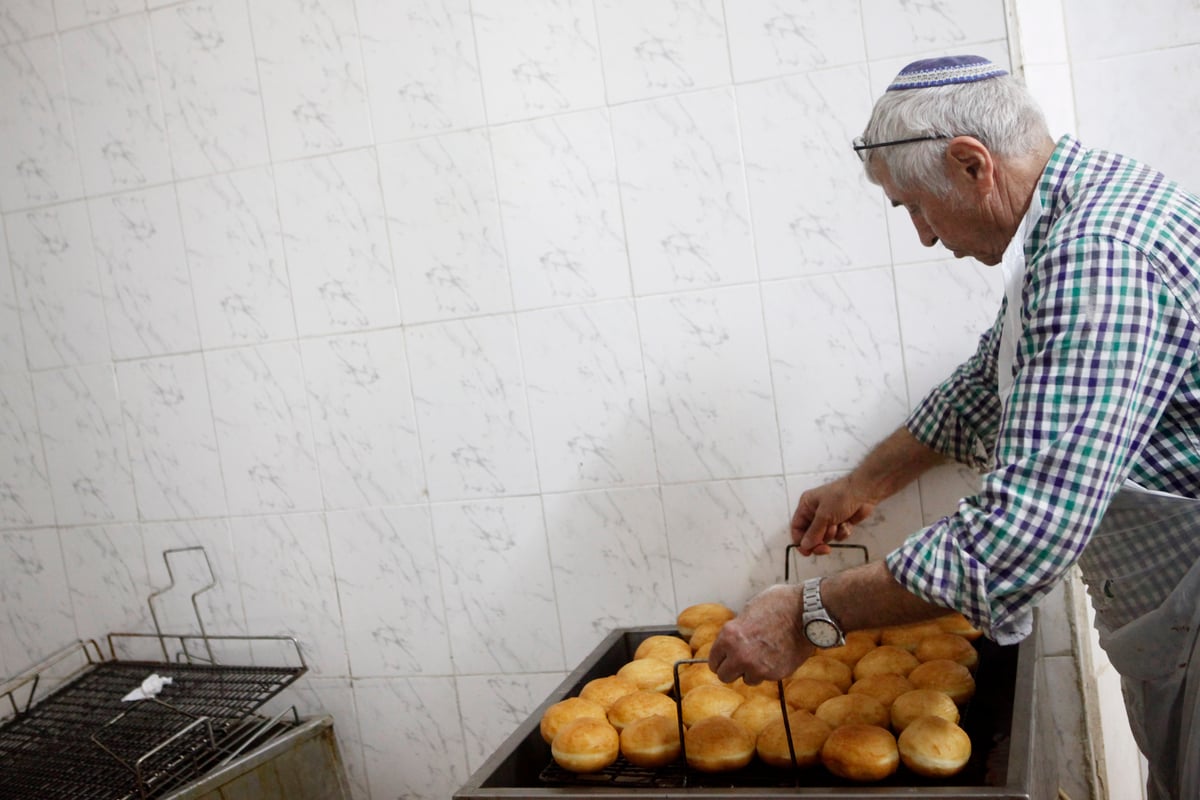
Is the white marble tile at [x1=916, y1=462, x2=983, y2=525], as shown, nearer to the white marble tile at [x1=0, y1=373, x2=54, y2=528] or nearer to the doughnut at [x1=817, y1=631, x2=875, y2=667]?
the doughnut at [x1=817, y1=631, x2=875, y2=667]

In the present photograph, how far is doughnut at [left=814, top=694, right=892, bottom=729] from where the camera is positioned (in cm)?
149

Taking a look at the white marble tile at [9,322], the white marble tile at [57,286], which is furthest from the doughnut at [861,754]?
the white marble tile at [9,322]

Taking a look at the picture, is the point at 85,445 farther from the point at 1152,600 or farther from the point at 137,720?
the point at 1152,600

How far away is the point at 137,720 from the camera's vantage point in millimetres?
2186

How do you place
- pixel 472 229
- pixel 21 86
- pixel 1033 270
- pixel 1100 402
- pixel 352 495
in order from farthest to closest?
1. pixel 21 86
2. pixel 352 495
3. pixel 472 229
4. pixel 1033 270
5. pixel 1100 402

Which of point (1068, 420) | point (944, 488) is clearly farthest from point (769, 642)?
point (944, 488)

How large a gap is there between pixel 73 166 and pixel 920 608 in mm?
2251

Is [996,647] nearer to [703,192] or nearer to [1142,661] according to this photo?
[1142,661]

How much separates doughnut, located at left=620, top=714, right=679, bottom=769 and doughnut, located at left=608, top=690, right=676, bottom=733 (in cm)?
5

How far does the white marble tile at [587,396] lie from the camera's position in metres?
2.11

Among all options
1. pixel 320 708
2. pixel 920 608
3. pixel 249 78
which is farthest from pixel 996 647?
pixel 249 78

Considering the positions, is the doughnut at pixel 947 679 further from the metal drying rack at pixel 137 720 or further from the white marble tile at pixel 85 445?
the white marble tile at pixel 85 445

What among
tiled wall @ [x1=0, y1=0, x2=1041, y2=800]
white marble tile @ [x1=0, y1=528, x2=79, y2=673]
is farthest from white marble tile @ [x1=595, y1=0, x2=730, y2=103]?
white marble tile @ [x1=0, y1=528, x2=79, y2=673]

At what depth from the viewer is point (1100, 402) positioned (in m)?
1.16
